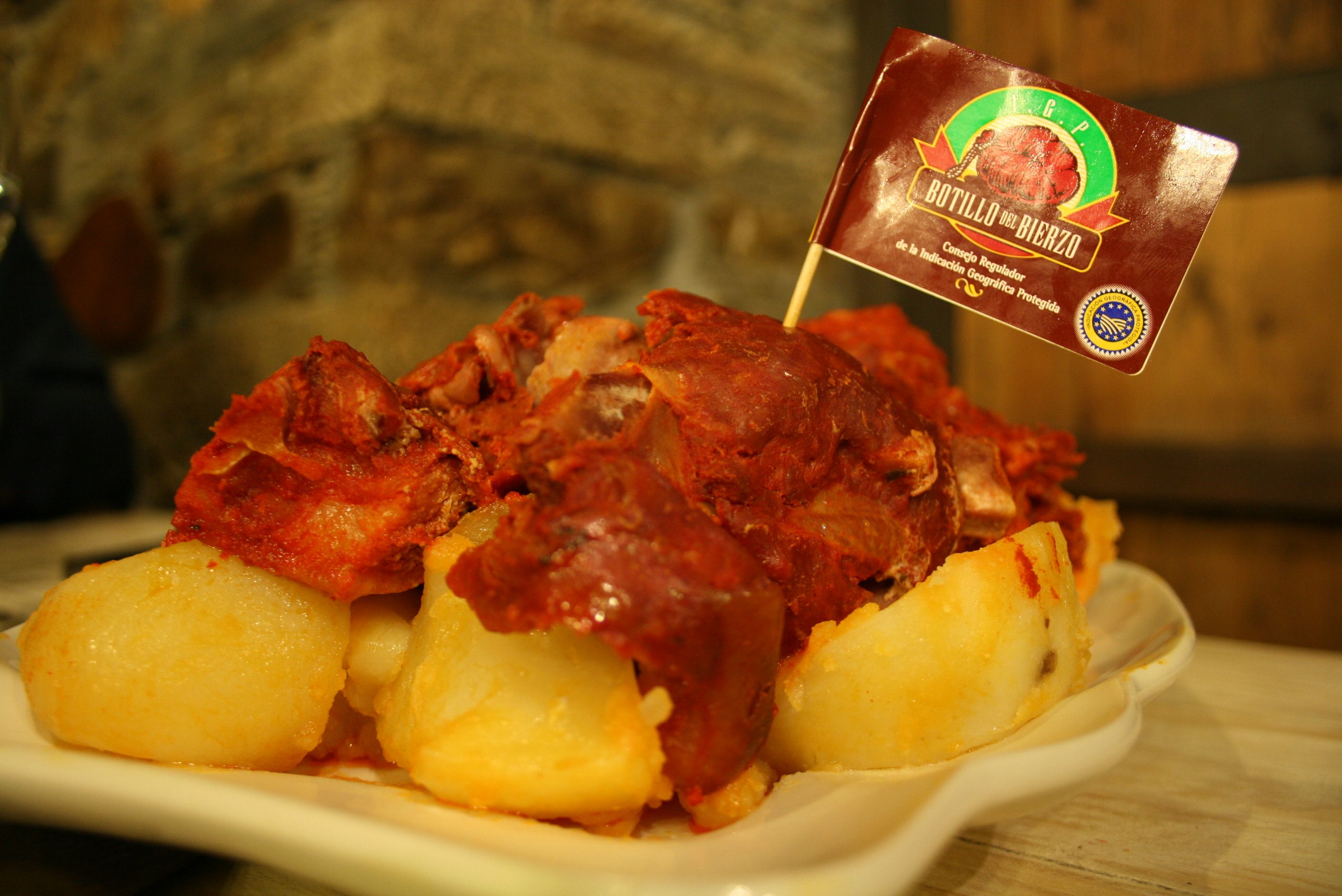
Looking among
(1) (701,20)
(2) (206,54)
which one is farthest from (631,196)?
(2) (206,54)

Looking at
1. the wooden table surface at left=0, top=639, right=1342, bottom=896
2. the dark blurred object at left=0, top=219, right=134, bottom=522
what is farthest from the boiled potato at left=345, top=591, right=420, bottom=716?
the dark blurred object at left=0, top=219, right=134, bottom=522

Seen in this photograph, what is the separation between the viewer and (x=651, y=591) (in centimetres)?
64

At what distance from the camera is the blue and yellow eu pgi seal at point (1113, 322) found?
102 cm

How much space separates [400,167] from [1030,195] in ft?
5.07

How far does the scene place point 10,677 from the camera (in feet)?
2.63

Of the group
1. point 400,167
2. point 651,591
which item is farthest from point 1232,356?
point 651,591

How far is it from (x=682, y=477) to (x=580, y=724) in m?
0.24

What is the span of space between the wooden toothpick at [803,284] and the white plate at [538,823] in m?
0.51

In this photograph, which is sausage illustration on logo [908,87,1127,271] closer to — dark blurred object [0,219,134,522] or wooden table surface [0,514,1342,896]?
wooden table surface [0,514,1342,896]

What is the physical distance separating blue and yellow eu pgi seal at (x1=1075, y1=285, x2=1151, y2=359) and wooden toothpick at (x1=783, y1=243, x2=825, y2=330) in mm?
304

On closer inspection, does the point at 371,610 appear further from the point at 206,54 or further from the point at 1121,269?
the point at 206,54

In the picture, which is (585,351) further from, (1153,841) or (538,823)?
(1153,841)

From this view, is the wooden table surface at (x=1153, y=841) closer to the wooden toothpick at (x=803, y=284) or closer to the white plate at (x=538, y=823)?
the white plate at (x=538, y=823)

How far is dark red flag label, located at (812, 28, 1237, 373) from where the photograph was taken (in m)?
1.00
